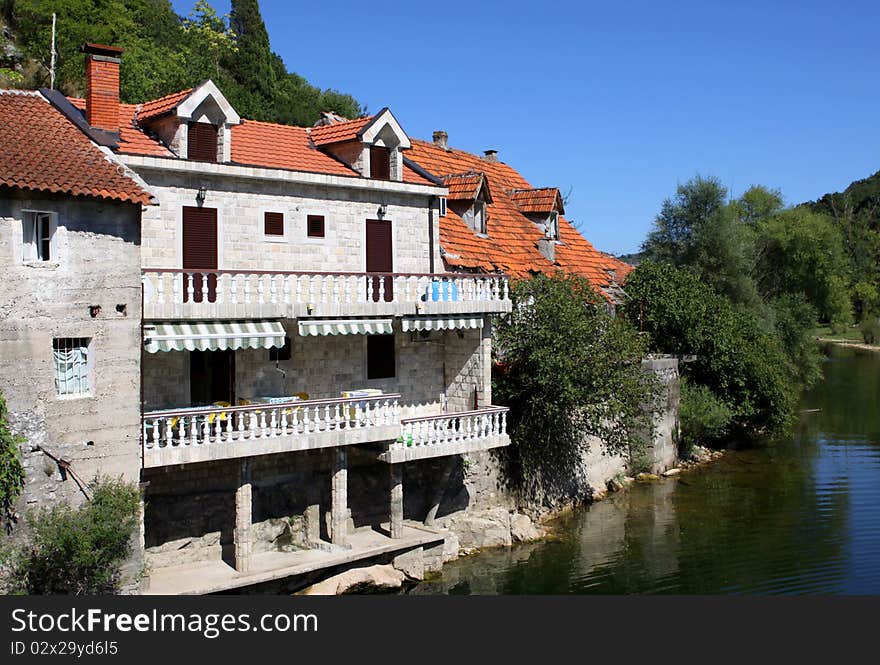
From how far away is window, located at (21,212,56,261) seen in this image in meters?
17.9

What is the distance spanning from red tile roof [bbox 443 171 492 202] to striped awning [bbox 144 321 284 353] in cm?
1299

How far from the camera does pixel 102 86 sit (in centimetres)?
2152

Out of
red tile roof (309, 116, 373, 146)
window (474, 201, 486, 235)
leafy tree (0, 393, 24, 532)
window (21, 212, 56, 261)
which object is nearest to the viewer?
leafy tree (0, 393, 24, 532)

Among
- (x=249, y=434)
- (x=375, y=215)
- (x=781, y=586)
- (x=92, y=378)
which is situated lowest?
(x=781, y=586)

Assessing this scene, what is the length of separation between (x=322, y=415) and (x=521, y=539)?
8.10m

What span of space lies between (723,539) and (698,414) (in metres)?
10.4

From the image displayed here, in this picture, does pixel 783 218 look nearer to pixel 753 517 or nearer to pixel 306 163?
pixel 753 517

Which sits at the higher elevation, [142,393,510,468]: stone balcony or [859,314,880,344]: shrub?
[859,314,880,344]: shrub

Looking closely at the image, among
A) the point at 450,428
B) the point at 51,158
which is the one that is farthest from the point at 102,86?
the point at 450,428

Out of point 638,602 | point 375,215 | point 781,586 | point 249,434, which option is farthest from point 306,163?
point 781,586

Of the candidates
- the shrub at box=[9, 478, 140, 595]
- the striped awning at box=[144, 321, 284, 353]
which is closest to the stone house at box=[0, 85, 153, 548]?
the shrub at box=[9, 478, 140, 595]

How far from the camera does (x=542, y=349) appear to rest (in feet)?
94.0

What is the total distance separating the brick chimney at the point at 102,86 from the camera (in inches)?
837

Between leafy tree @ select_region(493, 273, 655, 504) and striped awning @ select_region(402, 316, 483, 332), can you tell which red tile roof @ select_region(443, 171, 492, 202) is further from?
striped awning @ select_region(402, 316, 483, 332)
